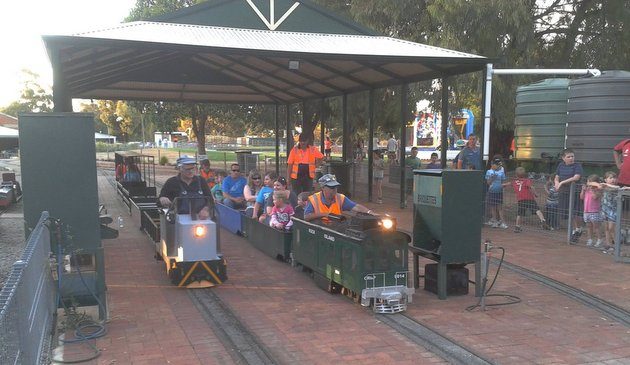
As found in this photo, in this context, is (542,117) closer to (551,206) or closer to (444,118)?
(444,118)

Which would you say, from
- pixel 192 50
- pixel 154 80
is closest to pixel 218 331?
pixel 192 50

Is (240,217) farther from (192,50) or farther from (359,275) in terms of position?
(359,275)

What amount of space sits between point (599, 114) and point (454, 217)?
30.0 feet

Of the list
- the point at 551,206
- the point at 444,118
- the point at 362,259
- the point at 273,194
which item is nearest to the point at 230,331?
the point at 362,259

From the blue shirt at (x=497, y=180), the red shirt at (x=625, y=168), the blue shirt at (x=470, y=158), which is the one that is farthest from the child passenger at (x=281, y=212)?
the red shirt at (x=625, y=168)

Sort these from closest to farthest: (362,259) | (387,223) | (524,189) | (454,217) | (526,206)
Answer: (362,259), (387,223), (454,217), (524,189), (526,206)

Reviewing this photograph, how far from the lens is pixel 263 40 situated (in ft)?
35.5

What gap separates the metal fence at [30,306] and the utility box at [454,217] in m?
4.51

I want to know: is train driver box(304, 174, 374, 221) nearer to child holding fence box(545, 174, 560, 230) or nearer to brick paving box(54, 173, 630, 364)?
brick paving box(54, 173, 630, 364)

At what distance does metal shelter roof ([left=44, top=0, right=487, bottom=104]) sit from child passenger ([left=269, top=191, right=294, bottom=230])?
9.05 ft

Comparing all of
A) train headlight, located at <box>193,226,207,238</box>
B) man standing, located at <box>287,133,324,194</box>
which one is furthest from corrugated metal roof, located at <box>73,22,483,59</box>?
train headlight, located at <box>193,226,207,238</box>

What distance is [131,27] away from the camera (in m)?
10.5

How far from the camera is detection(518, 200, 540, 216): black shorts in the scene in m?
11.6

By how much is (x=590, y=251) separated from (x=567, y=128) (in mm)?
5970
